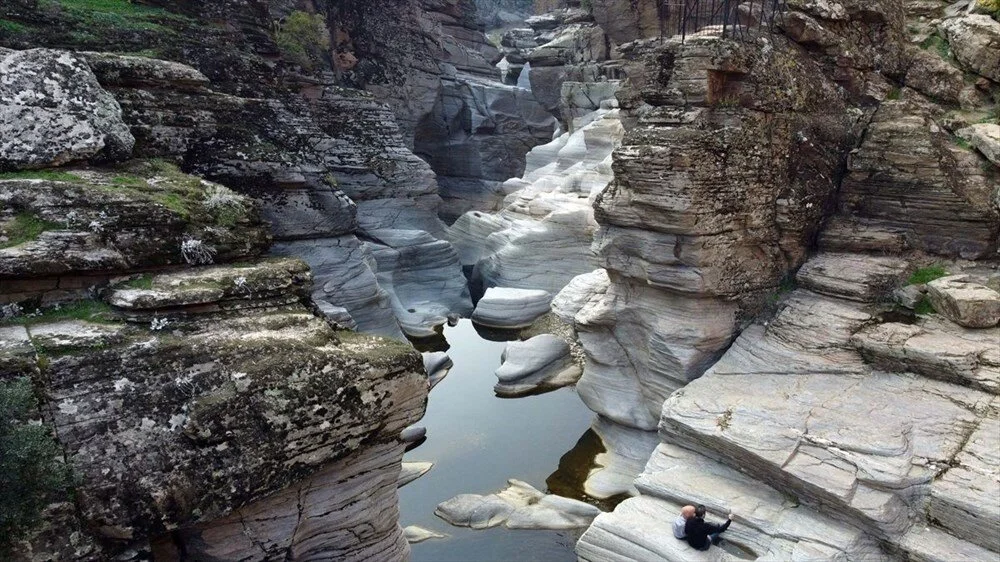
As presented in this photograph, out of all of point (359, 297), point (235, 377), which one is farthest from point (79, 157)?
point (359, 297)

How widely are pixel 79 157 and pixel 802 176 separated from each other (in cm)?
1080

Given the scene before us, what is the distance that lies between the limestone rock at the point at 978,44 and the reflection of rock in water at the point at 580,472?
→ 9319 millimetres

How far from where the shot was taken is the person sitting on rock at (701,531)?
823 centimetres

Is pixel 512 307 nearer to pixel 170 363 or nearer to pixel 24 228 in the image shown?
pixel 170 363

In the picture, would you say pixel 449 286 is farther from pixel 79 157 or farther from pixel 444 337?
pixel 79 157

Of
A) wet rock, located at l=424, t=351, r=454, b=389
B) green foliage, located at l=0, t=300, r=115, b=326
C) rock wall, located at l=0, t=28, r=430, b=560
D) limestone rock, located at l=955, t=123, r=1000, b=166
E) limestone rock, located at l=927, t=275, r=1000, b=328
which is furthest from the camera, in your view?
wet rock, located at l=424, t=351, r=454, b=389

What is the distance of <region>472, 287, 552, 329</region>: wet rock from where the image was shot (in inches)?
752

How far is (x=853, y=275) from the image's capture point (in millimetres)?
10805

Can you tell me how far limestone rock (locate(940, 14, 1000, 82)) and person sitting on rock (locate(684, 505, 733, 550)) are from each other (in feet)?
30.1

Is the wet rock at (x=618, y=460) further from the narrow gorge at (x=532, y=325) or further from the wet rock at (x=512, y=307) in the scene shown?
the wet rock at (x=512, y=307)

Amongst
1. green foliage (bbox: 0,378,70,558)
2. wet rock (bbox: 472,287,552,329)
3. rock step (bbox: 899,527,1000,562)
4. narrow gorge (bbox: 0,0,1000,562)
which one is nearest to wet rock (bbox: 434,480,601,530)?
narrow gorge (bbox: 0,0,1000,562)

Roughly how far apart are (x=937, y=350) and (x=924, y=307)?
3.95 feet

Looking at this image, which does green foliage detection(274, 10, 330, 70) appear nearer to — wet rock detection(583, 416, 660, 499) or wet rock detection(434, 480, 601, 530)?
wet rock detection(583, 416, 660, 499)

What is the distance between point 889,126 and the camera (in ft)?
38.0
